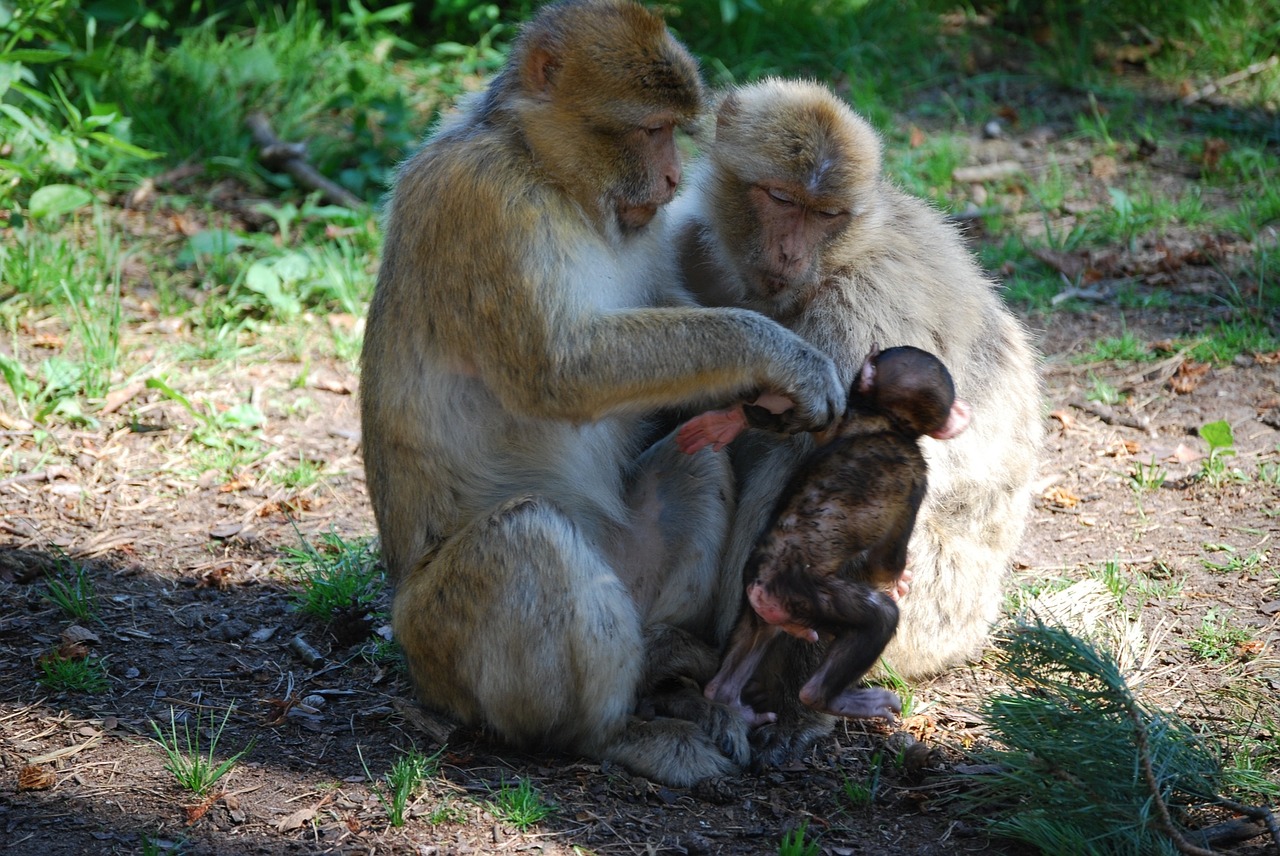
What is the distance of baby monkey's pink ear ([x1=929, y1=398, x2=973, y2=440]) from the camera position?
3.49 m

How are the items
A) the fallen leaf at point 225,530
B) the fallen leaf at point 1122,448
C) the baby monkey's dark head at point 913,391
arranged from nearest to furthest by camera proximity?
the baby monkey's dark head at point 913,391
the fallen leaf at point 225,530
the fallen leaf at point 1122,448

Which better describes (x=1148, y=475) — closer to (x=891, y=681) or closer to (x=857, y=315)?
(x=891, y=681)

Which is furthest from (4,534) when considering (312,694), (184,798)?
(184,798)

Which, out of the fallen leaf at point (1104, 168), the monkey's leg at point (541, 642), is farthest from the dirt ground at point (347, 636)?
the fallen leaf at point (1104, 168)

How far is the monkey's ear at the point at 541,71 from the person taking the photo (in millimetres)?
3490

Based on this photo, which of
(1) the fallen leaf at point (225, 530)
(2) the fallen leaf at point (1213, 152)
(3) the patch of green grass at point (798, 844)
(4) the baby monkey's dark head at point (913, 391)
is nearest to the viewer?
(3) the patch of green grass at point (798, 844)

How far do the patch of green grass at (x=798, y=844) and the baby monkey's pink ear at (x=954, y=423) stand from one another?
108 cm

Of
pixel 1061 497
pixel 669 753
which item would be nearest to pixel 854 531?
pixel 669 753

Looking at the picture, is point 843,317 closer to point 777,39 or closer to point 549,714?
point 549,714

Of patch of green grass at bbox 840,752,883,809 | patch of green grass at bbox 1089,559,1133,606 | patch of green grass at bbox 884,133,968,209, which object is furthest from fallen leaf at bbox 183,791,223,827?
patch of green grass at bbox 884,133,968,209

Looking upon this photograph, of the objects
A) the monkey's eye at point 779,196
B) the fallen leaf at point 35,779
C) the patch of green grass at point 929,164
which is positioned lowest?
the fallen leaf at point 35,779

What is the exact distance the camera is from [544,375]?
131 inches

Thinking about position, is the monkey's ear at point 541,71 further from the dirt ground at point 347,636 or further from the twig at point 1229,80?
the twig at point 1229,80

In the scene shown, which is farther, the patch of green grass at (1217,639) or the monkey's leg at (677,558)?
the patch of green grass at (1217,639)
